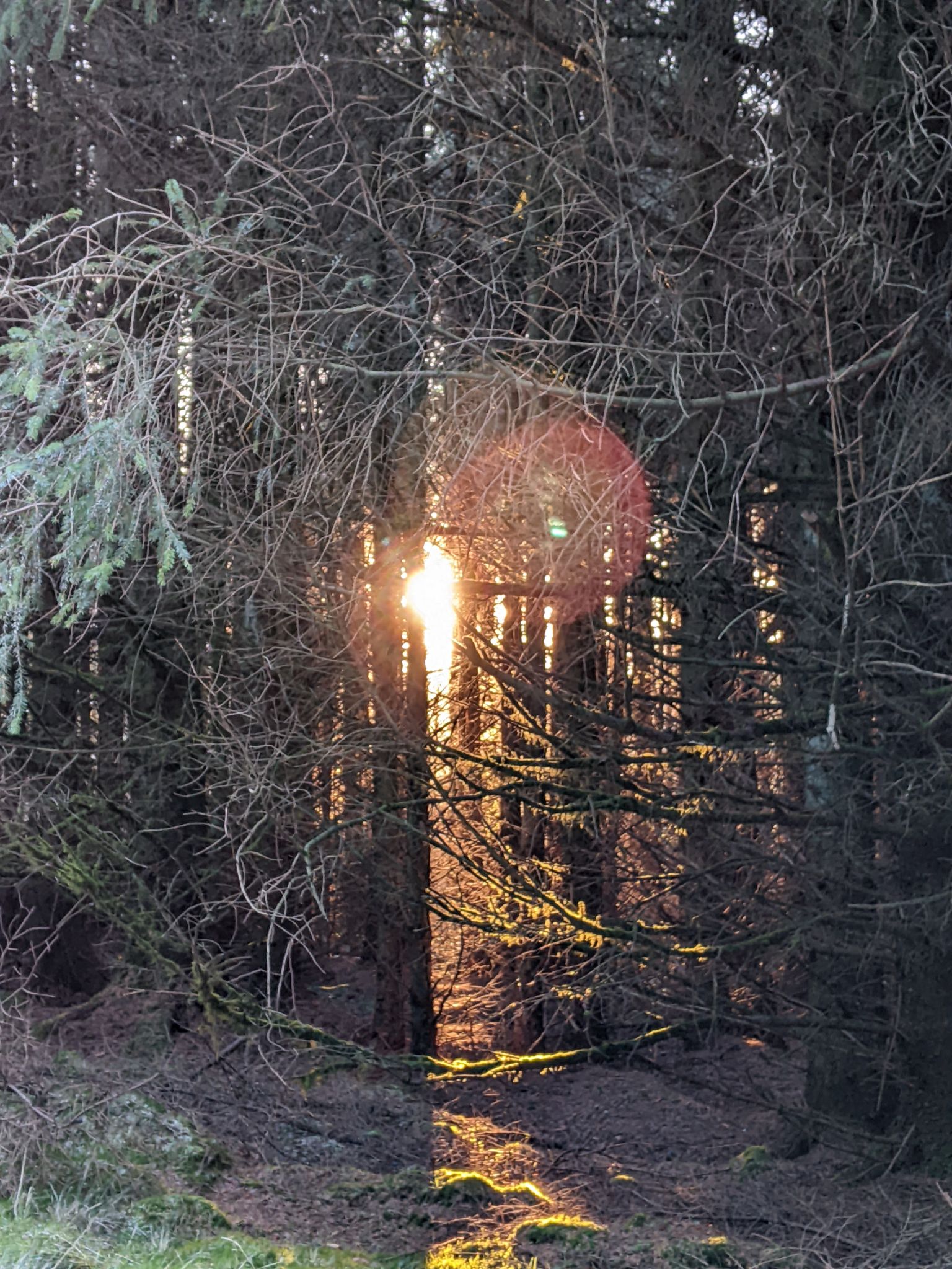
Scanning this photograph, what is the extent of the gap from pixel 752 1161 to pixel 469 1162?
224 centimetres

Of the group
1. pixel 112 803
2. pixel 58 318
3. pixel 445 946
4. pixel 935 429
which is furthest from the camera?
pixel 445 946

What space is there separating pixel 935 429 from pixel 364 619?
3937 mm

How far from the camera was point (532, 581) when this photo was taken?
711 centimetres

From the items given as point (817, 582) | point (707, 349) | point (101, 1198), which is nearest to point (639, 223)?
point (707, 349)

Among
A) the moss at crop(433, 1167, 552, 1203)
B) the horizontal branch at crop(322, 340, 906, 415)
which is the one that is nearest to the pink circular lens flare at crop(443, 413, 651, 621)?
the horizontal branch at crop(322, 340, 906, 415)

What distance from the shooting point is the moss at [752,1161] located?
27.3 ft

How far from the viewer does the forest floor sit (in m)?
6.75

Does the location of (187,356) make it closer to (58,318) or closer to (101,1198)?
(58,318)

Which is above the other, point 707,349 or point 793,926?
point 707,349

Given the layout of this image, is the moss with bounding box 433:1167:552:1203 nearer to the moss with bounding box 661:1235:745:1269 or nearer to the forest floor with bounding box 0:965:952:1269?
the forest floor with bounding box 0:965:952:1269

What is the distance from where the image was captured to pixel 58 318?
458 centimetres

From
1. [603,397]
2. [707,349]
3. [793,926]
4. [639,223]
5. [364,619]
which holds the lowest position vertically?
[793,926]

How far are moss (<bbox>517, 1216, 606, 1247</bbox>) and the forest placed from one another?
7 centimetres

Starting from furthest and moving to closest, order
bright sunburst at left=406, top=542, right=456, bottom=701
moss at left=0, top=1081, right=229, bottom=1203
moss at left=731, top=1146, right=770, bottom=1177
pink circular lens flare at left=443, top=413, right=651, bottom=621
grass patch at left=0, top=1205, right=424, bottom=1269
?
moss at left=731, top=1146, right=770, bottom=1177 < bright sunburst at left=406, top=542, right=456, bottom=701 < moss at left=0, top=1081, right=229, bottom=1203 < pink circular lens flare at left=443, top=413, right=651, bottom=621 < grass patch at left=0, top=1205, right=424, bottom=1269
